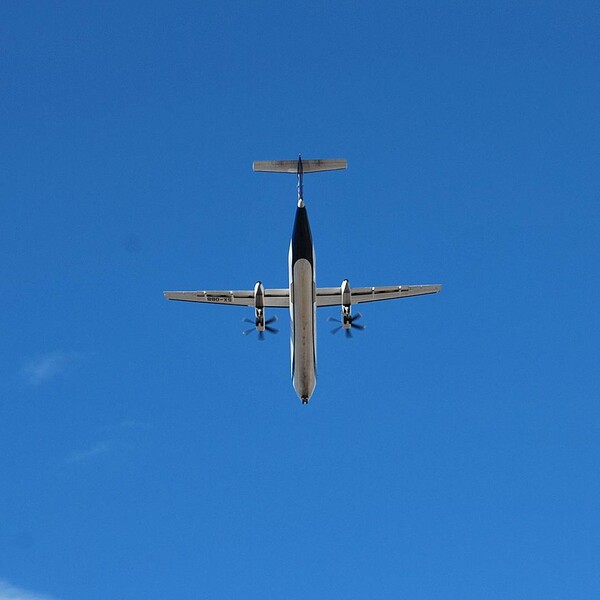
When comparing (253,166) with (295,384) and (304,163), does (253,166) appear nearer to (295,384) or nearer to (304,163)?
(304,163)

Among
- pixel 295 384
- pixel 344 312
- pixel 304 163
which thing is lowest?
pixel 295 384

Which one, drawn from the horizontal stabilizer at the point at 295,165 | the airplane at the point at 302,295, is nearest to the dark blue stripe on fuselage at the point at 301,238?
the airplane at the point at 302,295

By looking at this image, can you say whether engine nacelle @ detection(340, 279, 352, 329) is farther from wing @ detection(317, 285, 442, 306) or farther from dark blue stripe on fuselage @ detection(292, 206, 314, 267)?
dark blue stripe on fuselage @ detection(292, 206, 314, 267)

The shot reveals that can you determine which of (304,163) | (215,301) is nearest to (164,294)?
(215,301)

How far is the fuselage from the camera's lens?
86312mm

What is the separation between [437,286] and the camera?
104 m

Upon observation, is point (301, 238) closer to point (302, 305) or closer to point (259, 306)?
point (302, 305)

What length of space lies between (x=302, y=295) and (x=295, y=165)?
40.4 feet

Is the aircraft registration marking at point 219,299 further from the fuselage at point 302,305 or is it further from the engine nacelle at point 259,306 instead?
the fuselage at point 302,305

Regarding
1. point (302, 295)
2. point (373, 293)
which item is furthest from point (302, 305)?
point (373, 293)

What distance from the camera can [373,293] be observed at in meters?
102

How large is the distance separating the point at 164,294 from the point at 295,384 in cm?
1582

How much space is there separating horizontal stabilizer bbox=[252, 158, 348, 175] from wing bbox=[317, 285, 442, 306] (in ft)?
37.7

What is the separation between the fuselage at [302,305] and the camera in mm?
86312
